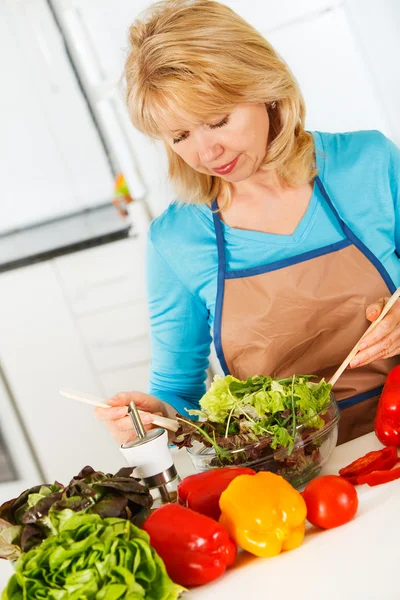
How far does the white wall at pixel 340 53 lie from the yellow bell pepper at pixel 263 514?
181cm

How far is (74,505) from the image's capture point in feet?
2.73

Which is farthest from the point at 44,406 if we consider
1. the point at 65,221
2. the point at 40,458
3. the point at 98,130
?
the point at 98,130

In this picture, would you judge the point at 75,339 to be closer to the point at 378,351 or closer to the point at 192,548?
the point at 378,351

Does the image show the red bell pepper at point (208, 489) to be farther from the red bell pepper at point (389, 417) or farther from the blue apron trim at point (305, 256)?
the blue apron trim at point (305, 256)

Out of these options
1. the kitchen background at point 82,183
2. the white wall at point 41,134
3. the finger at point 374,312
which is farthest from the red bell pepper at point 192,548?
the white wall at point 41,134

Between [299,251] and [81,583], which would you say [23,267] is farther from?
[81,583]

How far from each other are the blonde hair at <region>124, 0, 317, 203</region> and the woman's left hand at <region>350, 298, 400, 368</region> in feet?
1.59

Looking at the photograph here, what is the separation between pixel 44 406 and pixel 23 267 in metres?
0.66

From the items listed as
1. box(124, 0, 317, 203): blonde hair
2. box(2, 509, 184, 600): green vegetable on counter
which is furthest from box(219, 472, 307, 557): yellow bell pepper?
box(124, 0, 317, 203): blonde hair

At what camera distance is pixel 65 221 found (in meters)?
3.72

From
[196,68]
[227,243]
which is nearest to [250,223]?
[227,243]

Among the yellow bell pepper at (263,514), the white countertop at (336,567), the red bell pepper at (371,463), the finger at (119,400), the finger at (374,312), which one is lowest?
the red bell pepper at (371,463)

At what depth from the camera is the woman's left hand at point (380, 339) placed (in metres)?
1.18

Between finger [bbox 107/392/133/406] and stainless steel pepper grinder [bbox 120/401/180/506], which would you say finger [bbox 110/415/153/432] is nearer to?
finger [bbox 107/392/133/406]
